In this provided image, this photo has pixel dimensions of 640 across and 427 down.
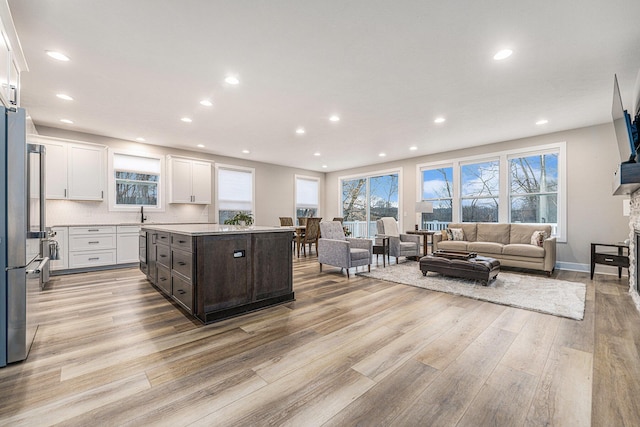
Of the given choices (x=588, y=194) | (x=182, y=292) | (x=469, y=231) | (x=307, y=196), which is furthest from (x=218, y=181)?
(x=588, y=194)

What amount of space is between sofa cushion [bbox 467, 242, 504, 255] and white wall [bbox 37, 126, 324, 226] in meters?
5.23

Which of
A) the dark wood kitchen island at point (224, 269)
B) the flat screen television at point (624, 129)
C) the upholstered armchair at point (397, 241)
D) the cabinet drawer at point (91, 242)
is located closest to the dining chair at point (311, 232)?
the upholstered armchair at point (397, 241)

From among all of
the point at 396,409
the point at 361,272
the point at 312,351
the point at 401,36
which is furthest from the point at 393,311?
the point at 401,36

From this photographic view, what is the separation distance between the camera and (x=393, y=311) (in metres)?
2.98

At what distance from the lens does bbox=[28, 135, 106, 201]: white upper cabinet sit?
486 cm

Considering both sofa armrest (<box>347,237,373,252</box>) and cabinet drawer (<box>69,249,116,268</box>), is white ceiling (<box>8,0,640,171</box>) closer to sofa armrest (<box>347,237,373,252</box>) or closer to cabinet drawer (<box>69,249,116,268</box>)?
sofa armrest (<box>347,237,373,252</box>)

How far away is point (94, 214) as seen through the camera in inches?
216

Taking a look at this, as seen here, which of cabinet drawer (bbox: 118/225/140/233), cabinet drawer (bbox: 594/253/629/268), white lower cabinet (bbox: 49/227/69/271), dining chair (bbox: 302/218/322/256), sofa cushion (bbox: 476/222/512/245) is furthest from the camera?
dining chair (bbox: 302/218/322/256)

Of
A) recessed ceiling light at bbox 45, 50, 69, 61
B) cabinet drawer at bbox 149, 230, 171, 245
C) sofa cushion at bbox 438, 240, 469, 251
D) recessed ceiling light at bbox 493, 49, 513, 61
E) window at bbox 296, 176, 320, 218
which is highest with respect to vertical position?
recessed ceiling light at bbox 45, 50, 69, 61

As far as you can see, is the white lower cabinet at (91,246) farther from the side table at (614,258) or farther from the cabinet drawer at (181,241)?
the side table at (614,258)

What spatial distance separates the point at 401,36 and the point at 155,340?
3.33 metres

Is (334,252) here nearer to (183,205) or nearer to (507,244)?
(507,244)

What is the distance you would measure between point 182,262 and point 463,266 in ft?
12.4

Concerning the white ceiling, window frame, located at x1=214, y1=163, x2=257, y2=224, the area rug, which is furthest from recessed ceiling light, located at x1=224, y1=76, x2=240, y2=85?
window frame, located at x1=214, y1=163, x2=257, y2=224
